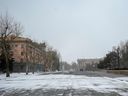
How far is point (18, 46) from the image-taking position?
12712 cm

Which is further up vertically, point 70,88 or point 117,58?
point 117,58

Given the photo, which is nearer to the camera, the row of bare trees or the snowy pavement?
the snowy pavement

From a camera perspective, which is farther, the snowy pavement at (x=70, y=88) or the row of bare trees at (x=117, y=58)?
the row of bare trees at (x=117, y=58)

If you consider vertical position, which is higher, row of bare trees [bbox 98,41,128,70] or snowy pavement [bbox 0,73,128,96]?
row of bare trees [bbox 98,41,128,70]

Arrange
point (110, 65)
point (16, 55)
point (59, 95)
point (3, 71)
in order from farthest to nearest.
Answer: point (110, 65) → point (16, 55) → point (3, 71) → point (59, 95)

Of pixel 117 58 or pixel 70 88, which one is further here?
pixel 117 58

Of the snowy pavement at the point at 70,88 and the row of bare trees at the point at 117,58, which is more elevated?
the row of bare trees at the point at 117,58

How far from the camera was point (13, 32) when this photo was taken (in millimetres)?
59344

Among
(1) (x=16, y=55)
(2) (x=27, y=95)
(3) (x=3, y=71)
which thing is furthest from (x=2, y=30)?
(1) (x=16, y=55)

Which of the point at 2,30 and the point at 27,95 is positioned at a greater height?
the point at 2,30

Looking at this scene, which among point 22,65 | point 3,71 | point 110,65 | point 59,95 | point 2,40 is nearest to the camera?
point 59,95

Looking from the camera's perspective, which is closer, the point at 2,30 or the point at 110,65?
the point at 2,30

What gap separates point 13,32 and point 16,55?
2690 inches

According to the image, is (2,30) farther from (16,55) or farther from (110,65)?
(110,65)
